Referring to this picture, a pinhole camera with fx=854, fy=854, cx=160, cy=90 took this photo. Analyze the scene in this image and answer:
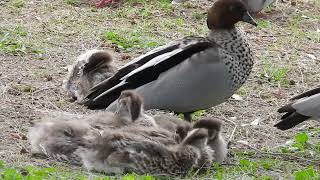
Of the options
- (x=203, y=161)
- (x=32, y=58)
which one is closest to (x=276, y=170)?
(x=203, y=161)

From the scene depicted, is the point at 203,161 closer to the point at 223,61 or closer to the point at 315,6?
the point at 223,61

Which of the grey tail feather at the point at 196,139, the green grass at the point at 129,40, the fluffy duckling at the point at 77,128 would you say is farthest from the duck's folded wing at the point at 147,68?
the green grass at the point at 129,40

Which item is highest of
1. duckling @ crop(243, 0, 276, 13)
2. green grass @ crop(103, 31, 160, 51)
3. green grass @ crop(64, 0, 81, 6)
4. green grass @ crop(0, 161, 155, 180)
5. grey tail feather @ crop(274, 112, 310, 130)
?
green grass @ crop(0, 161, 155, 180)

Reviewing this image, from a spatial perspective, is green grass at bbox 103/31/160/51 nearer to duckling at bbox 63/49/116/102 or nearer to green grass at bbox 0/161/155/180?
duckling at bbox 63/49/116/102

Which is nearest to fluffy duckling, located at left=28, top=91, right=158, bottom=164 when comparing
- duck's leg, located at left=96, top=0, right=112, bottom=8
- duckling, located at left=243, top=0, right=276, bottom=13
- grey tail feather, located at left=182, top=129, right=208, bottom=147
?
grey tail feather, located at left=182, top=129, right=208, bottom=147

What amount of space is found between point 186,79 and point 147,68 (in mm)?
309

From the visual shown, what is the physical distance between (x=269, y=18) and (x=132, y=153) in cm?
692

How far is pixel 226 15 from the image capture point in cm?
688

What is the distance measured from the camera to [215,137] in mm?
6016

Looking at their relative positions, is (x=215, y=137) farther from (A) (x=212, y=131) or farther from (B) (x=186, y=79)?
(B) (x=186, y=79)

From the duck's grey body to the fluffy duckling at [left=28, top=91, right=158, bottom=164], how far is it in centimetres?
42

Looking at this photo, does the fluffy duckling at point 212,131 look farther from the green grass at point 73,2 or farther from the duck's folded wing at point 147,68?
the green grass at point 73,2

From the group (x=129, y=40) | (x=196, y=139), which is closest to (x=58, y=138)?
(x=196, y=139)

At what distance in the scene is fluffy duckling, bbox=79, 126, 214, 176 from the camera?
546cm
